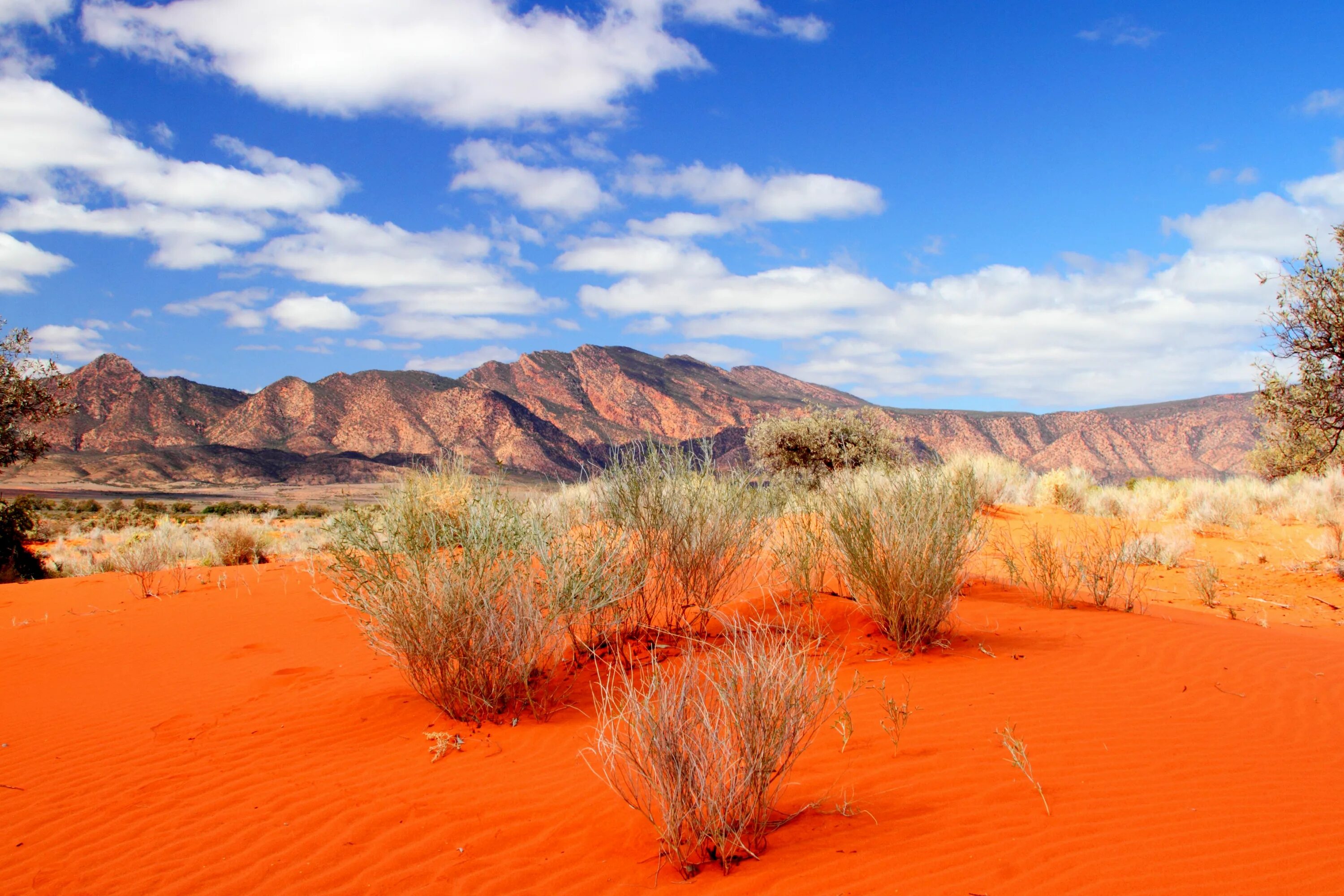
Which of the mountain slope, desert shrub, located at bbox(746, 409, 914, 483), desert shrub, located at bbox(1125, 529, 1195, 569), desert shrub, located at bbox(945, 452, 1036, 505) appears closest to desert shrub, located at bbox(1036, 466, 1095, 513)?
desert shrub, located at bbox(945, 452, 1036, 505)

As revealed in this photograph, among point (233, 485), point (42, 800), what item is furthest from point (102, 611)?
point (233, 485)

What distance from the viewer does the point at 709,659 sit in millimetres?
3459

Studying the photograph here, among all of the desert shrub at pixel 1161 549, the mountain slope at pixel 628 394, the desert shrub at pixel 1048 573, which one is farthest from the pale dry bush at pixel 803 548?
the mountain slope at pixel 628 394

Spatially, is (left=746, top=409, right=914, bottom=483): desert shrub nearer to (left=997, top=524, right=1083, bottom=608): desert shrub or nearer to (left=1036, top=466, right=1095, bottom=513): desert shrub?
(left=1036, top=466, right=1095, bottom=513): desert shrub

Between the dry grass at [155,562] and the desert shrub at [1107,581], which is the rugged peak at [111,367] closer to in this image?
the dry grass at [155,562]

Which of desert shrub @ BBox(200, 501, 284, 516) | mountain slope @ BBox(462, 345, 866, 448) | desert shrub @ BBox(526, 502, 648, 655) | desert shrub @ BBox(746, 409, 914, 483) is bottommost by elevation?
desert shrub @ BBox(200, 501, 284, 516)

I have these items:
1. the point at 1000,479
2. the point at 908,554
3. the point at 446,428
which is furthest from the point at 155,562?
the point at 446,428

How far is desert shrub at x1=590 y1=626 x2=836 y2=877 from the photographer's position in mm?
3070

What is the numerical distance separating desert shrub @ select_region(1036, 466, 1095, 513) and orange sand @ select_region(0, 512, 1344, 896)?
48.4 ft

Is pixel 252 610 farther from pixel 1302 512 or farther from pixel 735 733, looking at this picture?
pixel 1302 512

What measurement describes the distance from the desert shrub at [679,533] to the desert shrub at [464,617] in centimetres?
128

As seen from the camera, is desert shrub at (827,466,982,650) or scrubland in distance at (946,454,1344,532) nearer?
desert shrub at (827,466,982,650)

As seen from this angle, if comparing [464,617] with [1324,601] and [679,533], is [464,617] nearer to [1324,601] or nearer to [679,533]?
[679,533]

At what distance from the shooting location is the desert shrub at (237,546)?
15.7 m
